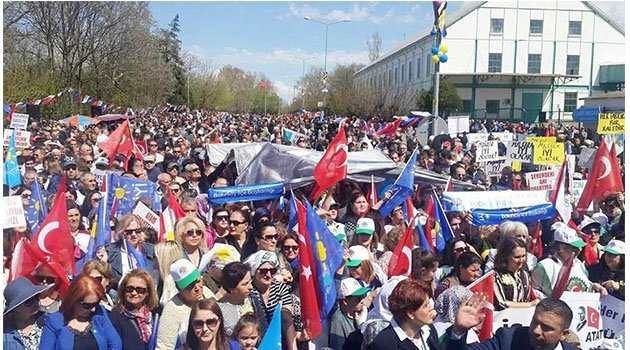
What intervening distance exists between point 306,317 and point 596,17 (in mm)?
56411

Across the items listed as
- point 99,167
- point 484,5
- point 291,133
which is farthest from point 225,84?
point 99,167

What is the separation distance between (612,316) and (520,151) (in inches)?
296

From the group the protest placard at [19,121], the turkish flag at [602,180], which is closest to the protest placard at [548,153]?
the turkish flag at [602,180]

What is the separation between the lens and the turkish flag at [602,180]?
8.80 metres

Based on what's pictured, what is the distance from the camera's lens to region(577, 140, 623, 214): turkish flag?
8797mm

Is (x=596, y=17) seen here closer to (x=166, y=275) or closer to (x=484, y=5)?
(x=484, y=5)

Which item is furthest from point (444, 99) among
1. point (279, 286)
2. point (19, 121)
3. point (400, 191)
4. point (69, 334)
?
point (69, 334)

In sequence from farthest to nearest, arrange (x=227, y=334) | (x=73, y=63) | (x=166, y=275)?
(x=73, y=63) < (x=166, y=275) < (x=227, y=334)

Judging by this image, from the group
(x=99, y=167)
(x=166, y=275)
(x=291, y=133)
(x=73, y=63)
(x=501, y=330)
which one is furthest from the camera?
(x=73, y=63)

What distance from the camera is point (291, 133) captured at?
18875mm

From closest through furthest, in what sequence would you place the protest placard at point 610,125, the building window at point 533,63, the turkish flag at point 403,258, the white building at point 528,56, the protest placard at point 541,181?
the turkish flag at point 403,258
the protest placard at point 541,181
the protest placard at point 610,125
the white building at point 528,56
the building window at point 533,63

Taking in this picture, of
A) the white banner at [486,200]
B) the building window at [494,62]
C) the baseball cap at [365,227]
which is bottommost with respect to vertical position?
the baseball cap at [365,227]

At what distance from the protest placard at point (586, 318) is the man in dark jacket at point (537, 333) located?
27.5 inches

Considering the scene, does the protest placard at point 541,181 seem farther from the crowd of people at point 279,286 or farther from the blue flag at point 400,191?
the blue flag at point 400,191
